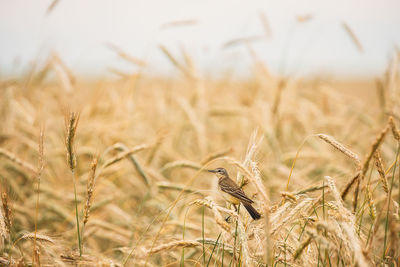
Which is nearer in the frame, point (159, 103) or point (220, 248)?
point (220, 248)

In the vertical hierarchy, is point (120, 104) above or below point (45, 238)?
above

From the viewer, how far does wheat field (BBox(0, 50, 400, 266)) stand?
115 cm

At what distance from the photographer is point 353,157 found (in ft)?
3.97

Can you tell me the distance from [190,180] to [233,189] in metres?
0.25

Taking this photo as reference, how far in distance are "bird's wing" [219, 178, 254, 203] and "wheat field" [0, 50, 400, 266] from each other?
68 millimetres

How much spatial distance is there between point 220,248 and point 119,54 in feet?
9.35

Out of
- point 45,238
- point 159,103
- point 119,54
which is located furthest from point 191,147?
point 45,238

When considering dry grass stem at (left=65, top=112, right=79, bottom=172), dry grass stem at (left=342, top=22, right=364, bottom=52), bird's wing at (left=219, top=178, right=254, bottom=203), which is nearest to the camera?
bird's wing at (left=219, top=178, right=254, bottom=203)

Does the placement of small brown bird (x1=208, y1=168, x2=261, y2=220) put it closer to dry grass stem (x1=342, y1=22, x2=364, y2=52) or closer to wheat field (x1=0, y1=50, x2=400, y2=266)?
wheat field (x1=0, y1=50, x2=400, y2=266)

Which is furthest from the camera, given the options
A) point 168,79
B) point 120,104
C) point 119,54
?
point 168,79

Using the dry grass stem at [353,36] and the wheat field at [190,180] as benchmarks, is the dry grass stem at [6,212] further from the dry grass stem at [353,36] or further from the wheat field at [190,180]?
the dry grass stem at [353,36]

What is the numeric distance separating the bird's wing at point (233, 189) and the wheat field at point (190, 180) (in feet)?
0.22

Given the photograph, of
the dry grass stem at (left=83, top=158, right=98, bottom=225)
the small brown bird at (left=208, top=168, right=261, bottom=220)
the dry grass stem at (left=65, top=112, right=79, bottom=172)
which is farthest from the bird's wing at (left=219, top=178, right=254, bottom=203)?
the dry grass stem at (left=65, top=112, right=79, bottom=172)

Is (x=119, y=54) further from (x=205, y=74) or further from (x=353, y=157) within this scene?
(x=353, y=157)
